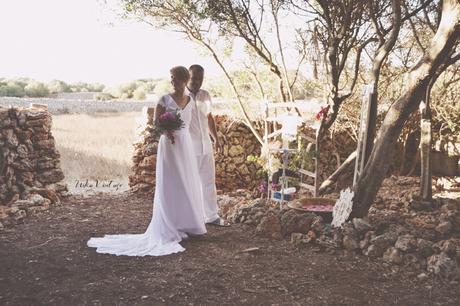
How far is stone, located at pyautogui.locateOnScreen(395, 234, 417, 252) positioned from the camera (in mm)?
4111

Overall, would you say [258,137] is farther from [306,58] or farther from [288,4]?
[288,4]

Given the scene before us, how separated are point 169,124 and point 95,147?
→ 20.3 ft

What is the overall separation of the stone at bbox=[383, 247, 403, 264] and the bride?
1.81 meters

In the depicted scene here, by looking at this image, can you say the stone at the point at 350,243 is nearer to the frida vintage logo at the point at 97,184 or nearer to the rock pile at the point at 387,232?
the rock pile at the point at 387,232

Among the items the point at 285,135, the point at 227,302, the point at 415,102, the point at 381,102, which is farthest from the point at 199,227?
the point at 381,102

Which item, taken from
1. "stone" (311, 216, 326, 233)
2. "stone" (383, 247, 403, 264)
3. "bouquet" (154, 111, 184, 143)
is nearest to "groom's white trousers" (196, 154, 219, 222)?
"bouquet" (154, 111, 184, 143)

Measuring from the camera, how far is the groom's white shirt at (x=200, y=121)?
5.30m

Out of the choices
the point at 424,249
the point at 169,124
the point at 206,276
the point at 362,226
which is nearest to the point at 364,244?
the point at 362,226

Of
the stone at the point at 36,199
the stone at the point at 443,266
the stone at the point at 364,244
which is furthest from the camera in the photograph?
the stone at the point at 36,199

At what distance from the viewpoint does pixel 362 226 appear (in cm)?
462

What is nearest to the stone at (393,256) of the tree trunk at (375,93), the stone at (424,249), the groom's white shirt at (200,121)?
the stone at (424,249)

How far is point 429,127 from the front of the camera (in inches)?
249

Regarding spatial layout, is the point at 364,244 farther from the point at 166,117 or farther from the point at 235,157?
the point at 235,157

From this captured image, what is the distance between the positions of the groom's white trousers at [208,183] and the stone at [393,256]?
207cm
